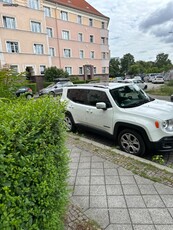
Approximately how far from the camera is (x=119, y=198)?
2635 mm

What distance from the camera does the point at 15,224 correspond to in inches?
48.6

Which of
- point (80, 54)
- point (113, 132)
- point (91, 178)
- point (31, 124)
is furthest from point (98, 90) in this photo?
point (80, 54)

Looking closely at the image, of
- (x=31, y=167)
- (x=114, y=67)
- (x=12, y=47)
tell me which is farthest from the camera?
(x=114, y=67)

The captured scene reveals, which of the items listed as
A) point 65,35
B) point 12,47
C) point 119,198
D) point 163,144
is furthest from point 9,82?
point 65,35

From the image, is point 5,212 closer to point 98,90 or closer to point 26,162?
point 26,162

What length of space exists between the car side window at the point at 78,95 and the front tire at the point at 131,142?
1.70 m

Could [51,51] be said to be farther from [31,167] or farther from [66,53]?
[31,167]

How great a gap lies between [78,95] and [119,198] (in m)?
3.59

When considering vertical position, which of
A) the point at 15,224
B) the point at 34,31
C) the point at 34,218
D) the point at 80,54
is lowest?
the point at 34,218

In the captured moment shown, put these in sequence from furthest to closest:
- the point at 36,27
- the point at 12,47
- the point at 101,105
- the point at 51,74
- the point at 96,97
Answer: the point at 36,27
the point at 51,74
the point at 12,47
the point at 96,97
the point at 101,105

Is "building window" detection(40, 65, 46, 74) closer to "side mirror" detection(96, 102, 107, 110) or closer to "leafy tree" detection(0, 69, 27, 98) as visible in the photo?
"side mirror" detection(96, 102, 107, 110)

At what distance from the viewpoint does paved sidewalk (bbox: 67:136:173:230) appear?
2.20 m

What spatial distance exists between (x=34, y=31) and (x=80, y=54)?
400 inches

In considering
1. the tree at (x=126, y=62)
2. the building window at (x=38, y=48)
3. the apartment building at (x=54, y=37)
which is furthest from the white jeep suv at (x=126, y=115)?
the tree at (x=126, y=62)
